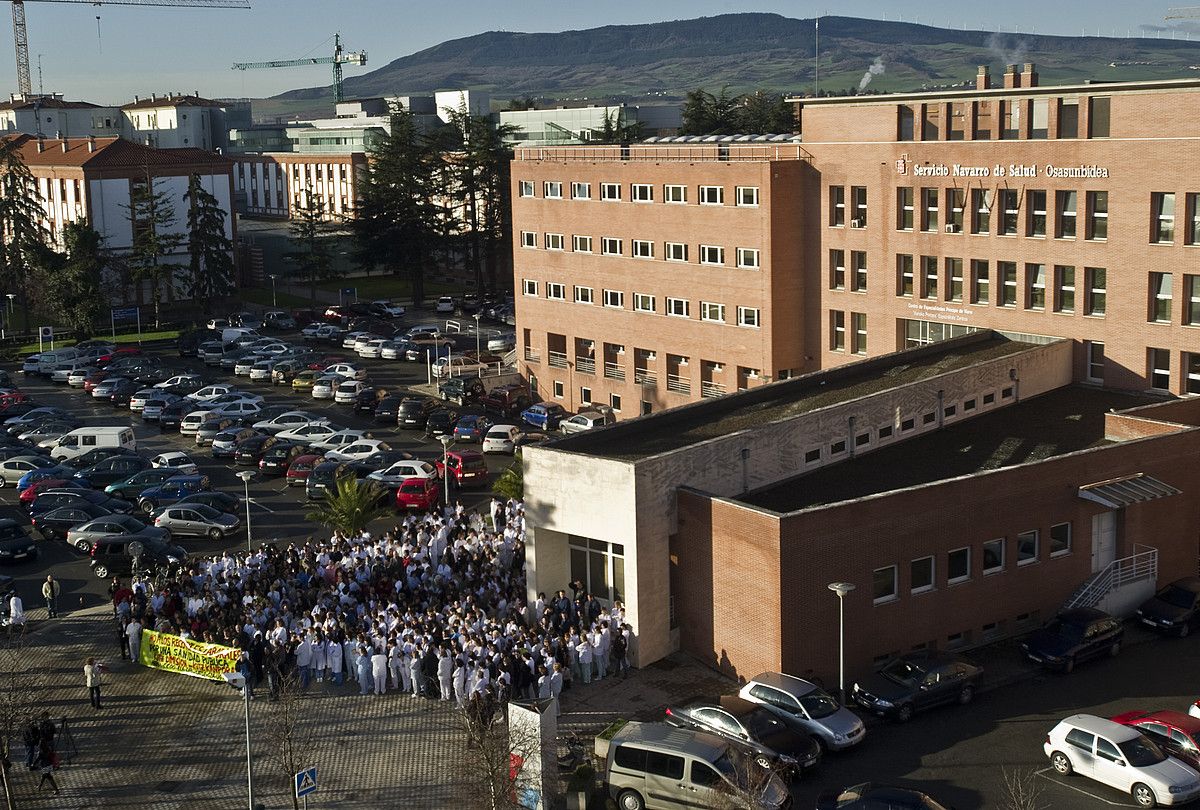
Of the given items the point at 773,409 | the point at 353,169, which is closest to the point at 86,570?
the point at 773,409

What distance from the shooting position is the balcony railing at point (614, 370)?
6373 cm

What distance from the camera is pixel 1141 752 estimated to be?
26109mm

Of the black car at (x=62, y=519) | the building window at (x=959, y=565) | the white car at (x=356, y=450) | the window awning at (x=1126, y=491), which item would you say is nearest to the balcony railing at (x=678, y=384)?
the white car at (x=356, y=450)

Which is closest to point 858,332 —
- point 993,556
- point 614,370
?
point 614,370

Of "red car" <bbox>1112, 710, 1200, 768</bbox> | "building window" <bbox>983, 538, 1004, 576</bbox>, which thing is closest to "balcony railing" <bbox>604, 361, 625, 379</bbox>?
"building window" <bbox>983, 538, 1004, 576</bbox>

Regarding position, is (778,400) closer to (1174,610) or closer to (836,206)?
(1174,610)

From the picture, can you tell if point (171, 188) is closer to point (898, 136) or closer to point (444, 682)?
point (898, 136)

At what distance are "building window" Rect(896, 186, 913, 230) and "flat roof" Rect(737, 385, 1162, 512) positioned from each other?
8.96m

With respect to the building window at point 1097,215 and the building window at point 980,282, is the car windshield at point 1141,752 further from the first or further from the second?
the building window at point 980,282

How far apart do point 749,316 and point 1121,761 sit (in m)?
32.5

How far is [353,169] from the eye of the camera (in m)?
131

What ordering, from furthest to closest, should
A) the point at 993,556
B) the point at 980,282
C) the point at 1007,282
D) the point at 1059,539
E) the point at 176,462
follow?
the point at 176,462 < the point at 980,282 < the point at 1007,282 < the point at 1059,539 < the point at 993,556

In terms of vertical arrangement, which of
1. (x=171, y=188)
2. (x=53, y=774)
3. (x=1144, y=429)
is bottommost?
(x=53, y=774)

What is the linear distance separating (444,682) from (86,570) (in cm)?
1692
